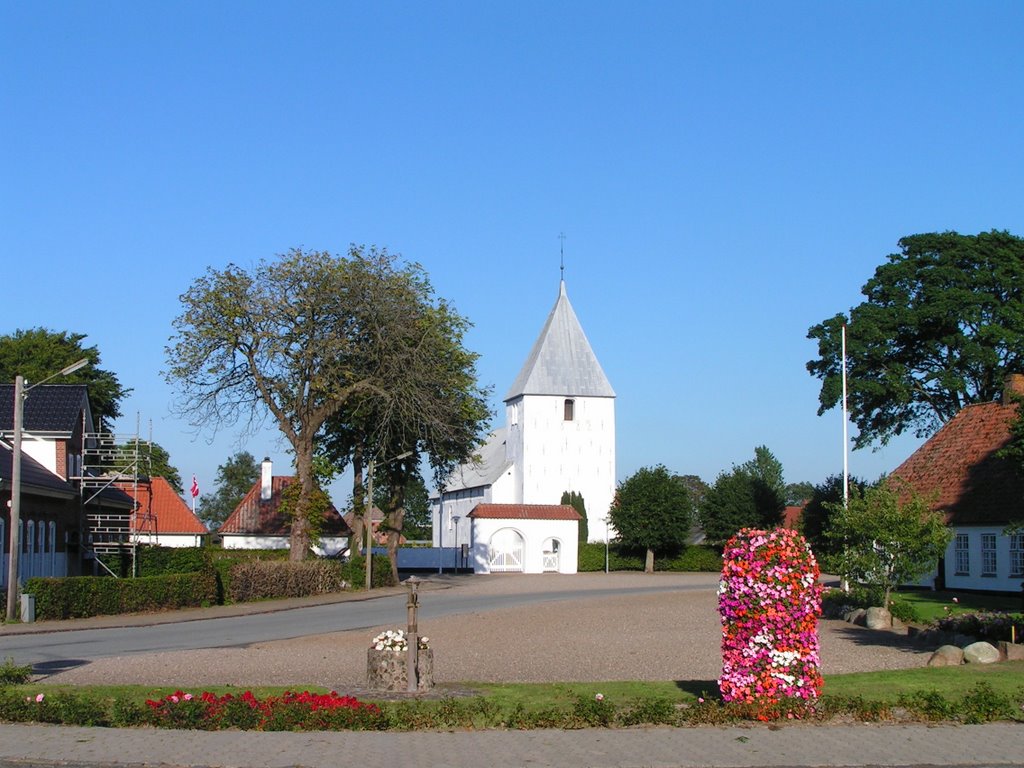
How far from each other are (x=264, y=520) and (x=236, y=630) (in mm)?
37611

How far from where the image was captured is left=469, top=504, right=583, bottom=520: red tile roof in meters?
72.0

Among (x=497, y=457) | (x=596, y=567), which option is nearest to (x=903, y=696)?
(x=596, y=567)

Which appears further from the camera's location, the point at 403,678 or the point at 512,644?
the point at 512,644

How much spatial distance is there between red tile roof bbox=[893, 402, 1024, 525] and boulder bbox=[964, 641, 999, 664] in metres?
17.4

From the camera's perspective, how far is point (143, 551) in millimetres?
46562

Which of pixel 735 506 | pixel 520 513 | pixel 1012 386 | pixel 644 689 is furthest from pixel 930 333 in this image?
pixel 644 689

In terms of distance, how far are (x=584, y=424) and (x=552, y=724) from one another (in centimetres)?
7611

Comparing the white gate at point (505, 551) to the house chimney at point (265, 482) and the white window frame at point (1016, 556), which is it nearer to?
the house chimney at point (265, 482)

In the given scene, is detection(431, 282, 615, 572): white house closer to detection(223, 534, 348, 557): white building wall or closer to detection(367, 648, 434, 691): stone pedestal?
detection(223, 534, 348, 557): white building wall

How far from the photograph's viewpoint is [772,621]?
12.2 metres

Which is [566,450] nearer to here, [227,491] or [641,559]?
[641,559]

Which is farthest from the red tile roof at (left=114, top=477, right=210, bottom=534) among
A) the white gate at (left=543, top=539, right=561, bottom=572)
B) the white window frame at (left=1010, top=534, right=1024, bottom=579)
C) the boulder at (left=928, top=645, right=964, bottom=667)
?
the boulder at (left=928, top=645, right=964, bottom=667)

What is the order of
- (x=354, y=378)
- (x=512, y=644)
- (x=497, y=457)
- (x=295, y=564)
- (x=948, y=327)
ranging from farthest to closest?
(x=497, y=457), (x=948, y=327), (x=354, y=378), (x=295, y=564), (x=512, y=644)

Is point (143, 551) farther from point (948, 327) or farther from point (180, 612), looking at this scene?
point (948, 327)
